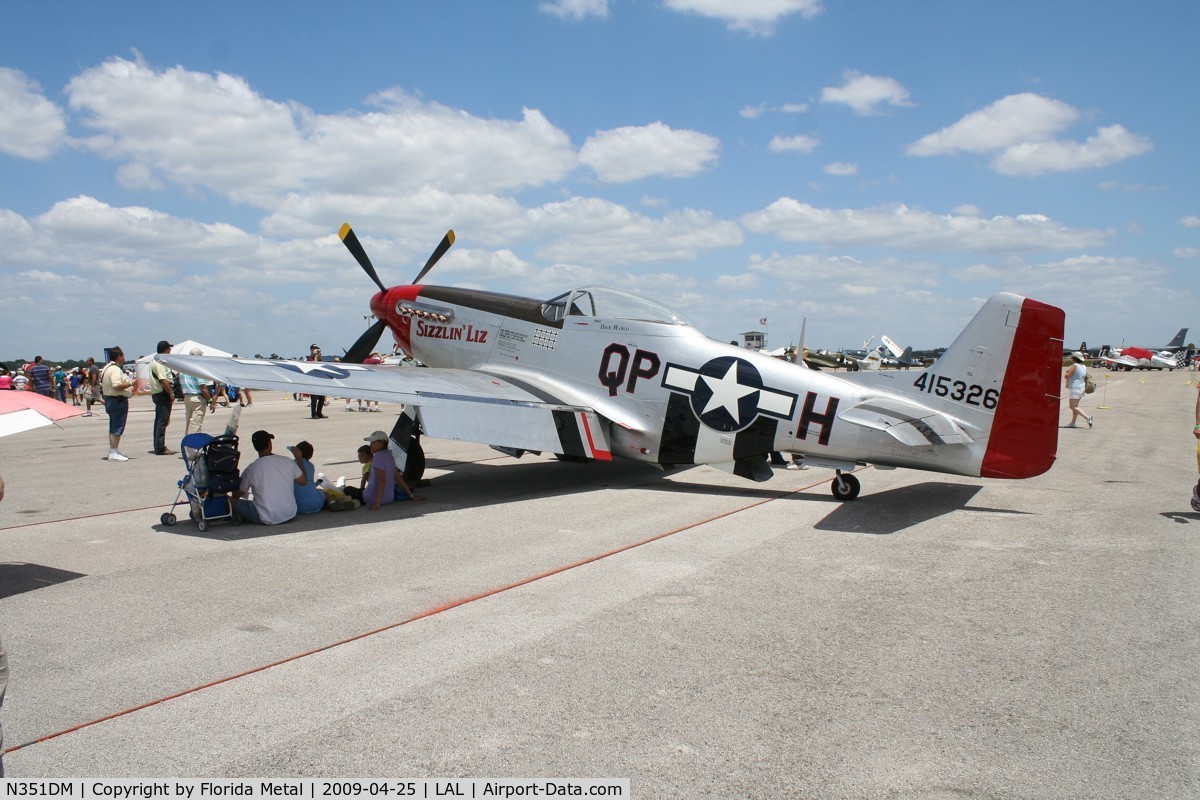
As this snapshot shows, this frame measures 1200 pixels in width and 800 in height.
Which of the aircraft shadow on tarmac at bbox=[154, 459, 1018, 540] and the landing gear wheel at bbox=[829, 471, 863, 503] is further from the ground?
the landing gear wheel at bbox=[829, 471, 863, 503]

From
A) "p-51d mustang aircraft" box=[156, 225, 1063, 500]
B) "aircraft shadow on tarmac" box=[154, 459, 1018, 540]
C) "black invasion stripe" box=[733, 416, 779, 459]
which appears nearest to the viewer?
"aircraft shadow on tarmac" box=[154, 459, 1018, 540]

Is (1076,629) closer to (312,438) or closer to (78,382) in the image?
(312,438)

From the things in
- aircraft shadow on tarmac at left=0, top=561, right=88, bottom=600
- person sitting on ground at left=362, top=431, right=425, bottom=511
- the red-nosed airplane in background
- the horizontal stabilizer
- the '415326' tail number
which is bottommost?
aircraft shadow on tarmac at left=0, top=561, right=88, bottom=600

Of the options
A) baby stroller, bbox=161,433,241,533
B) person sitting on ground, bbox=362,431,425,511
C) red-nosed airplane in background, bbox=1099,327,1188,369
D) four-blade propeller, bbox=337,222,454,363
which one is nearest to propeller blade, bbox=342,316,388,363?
four-blade propeller, bbox=337,222,454,363

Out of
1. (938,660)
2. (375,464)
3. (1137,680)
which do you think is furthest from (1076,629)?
(375,464)

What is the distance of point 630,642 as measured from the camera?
4793mm

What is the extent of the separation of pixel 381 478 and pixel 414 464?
116cm

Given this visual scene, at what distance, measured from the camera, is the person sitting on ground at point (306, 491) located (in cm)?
877

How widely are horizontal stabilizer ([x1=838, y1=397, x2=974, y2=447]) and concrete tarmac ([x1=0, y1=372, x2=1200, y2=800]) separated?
0.86 m

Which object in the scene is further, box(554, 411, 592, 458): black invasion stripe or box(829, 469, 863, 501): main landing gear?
box(554, 411, 592, 458): black invasion stripe

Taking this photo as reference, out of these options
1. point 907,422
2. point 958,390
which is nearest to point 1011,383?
point 958,390

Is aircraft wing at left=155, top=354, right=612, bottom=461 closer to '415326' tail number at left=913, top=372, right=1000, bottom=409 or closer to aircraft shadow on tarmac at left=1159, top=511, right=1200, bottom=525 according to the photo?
'415326' tail number at left=913, top=372, right=1000, bottom=409

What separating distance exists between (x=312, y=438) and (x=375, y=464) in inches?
366

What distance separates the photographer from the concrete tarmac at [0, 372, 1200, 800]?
11.1ft
